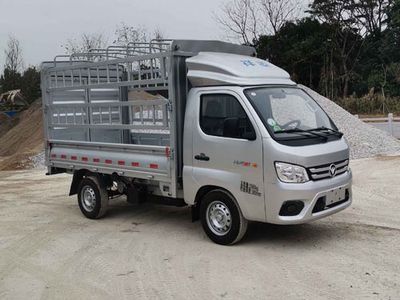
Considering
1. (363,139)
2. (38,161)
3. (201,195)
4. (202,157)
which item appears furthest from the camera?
(38,161)

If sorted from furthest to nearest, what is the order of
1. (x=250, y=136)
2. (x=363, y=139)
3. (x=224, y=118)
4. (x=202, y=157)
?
(x=363, y=139)
(x=202, y=157)
(x=224, y=118)
(x=250, y=136)

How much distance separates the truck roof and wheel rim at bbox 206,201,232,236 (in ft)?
5.47

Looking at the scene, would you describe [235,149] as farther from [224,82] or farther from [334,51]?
[334,51]

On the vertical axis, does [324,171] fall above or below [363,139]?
above

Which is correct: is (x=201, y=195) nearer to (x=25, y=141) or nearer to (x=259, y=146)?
(x=259, y=146)

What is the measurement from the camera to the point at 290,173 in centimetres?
616

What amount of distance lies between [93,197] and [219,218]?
9.33 ft

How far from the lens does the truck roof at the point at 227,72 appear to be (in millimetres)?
6828

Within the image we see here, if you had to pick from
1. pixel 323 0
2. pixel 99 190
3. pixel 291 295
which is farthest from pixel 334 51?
pixel 291 295

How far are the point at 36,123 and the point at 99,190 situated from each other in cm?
2066

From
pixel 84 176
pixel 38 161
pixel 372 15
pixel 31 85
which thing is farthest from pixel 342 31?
pixel 84 176

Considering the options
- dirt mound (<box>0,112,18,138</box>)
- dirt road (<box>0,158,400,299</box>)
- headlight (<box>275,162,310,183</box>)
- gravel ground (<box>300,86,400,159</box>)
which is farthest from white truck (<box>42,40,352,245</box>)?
dirt mound (<box>0,112,18,138</box>)

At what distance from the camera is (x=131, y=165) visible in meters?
7.84

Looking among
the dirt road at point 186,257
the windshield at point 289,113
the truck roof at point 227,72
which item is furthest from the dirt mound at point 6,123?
the windshield at point 289,113
